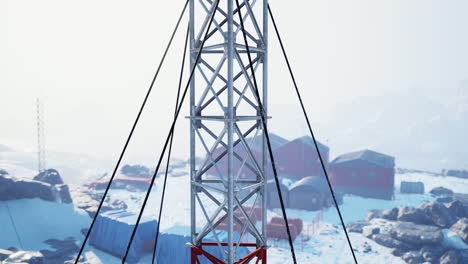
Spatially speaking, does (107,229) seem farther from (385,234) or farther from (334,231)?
(385,234)

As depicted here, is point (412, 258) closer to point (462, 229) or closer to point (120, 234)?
point (462, 229)

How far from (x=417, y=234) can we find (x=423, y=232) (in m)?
0.67

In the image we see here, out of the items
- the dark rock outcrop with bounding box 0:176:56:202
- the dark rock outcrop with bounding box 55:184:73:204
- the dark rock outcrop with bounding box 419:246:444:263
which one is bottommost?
the dark rock outcrop with bounding box 419:246:444:263

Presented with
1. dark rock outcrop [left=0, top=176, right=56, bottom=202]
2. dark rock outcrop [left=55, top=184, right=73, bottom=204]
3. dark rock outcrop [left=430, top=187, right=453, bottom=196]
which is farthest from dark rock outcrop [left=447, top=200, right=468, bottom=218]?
dark rock outcrop [left=0, top=176, right=56, bottom=202]

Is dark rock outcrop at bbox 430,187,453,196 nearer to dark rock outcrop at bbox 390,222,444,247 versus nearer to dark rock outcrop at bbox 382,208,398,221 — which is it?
dark rock outcrop at bbox 382,208,398,221

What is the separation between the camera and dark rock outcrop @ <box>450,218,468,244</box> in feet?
85.9

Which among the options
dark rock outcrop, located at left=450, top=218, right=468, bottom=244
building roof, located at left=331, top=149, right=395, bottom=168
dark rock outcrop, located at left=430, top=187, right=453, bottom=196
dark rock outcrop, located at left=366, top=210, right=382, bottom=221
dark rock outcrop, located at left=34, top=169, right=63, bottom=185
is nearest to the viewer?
dark rock outcrop, located at left=450, top=218, right=468, bottom=244

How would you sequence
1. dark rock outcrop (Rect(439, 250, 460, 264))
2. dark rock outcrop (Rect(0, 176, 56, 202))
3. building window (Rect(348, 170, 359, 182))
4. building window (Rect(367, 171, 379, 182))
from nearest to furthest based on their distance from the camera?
dark rock outcrop (Rect(439, 250, 460, 264)), dark rock outcrop (Rect(0, 176, 56, 202)), building window (Rect(367, 171, 379, 182)), building window (Rect(348, 170, 359, 182))

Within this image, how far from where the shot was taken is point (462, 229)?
87.9 feet

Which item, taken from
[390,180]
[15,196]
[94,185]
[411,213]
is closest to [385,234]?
[411,213]

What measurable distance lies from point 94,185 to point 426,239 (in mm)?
37138

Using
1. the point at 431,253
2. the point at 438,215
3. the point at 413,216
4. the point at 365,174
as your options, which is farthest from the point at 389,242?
the point at 365,174

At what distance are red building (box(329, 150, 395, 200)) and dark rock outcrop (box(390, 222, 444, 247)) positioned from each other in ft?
47.7

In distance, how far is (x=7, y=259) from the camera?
1870cm
